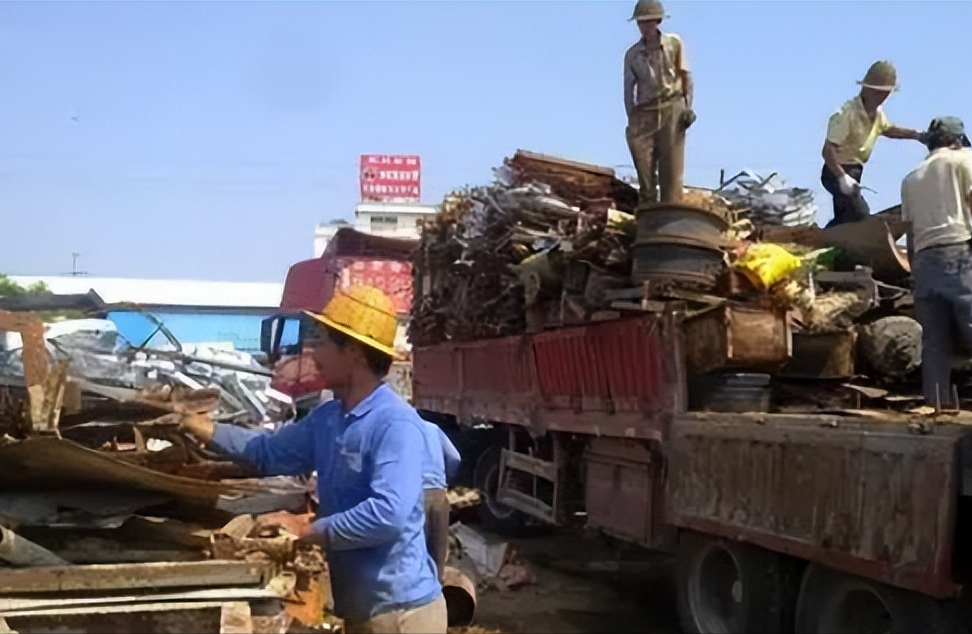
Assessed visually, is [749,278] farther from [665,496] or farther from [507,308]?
[507,308]

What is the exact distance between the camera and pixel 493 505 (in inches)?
460

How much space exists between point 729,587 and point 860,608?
1.41 m

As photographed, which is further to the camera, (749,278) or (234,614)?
(749,278)

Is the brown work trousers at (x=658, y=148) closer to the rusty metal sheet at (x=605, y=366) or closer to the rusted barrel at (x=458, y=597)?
the rusty metal sheet at (x=605, y=366)

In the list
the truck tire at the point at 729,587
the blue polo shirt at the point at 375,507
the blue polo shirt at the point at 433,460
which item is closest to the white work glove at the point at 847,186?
the truck tire at the point at 729,587

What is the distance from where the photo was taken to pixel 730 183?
954cm

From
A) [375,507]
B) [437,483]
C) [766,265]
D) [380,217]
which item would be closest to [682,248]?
[766,265]

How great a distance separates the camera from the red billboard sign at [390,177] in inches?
2046

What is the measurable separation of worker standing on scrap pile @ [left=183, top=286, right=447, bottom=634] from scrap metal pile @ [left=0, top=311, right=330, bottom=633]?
48 cm

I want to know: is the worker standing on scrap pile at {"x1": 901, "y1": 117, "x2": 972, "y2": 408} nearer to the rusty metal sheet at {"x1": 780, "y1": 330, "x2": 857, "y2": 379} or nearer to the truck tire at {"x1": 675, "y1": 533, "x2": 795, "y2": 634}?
the rusty metal sheet at {"x1": 780, "y1": 330, "x2": 857, "y2": 379}

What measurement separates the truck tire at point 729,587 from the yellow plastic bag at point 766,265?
64.0 inches

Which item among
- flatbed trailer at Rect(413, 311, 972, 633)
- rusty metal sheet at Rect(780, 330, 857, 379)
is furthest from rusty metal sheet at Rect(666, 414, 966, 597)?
rusty metal sheet at Rect(780, 330, 857, 379)

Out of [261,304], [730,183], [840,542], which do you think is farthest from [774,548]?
[261,304]

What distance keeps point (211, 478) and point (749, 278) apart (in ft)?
12.0
